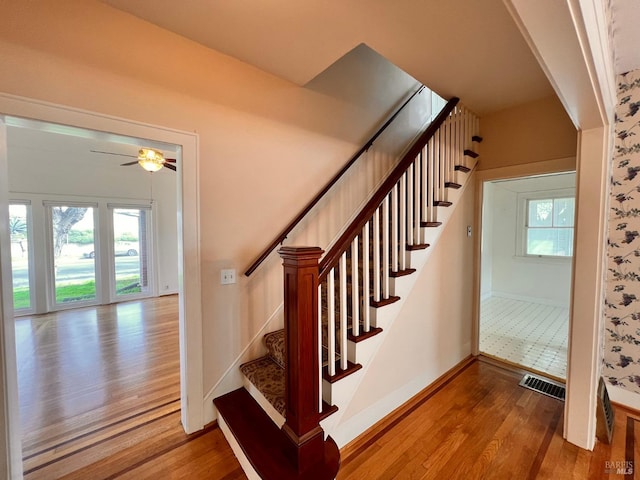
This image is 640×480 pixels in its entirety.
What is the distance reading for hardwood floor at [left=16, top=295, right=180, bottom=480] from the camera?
1.67 meters

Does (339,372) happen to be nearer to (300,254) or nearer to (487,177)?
(300,254)

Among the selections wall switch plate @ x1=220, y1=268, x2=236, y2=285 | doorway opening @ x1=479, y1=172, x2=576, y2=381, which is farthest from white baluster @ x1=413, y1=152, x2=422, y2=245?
doorway opening @ x1=479, y1=172, x2=576, y2=381

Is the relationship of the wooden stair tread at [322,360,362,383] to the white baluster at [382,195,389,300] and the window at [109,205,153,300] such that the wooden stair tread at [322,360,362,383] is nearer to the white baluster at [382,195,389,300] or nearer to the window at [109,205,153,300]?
the white baluster at [382,195,389,300]

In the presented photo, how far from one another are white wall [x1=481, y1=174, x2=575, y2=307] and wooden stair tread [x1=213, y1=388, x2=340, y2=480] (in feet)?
15.9

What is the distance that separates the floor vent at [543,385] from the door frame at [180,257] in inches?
112

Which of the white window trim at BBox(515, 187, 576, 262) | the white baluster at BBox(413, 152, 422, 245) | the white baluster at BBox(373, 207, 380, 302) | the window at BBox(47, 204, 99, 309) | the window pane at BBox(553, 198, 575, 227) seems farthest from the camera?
the white window trim at BBox(515, 187, 576, 262)

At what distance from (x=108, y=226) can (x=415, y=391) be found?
601 centimetres

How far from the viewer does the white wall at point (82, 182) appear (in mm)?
4234

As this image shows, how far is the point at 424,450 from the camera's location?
1.66 metres

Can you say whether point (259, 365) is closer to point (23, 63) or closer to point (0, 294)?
point (0, 294)

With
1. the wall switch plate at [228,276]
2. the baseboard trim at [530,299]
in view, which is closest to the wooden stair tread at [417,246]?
the wall switch plate at [228,276]

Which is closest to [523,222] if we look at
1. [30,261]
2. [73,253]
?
[73,253]

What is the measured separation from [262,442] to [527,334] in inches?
152

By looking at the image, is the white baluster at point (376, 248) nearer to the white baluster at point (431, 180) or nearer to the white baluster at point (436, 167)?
the white baluster at point (431, 180)
